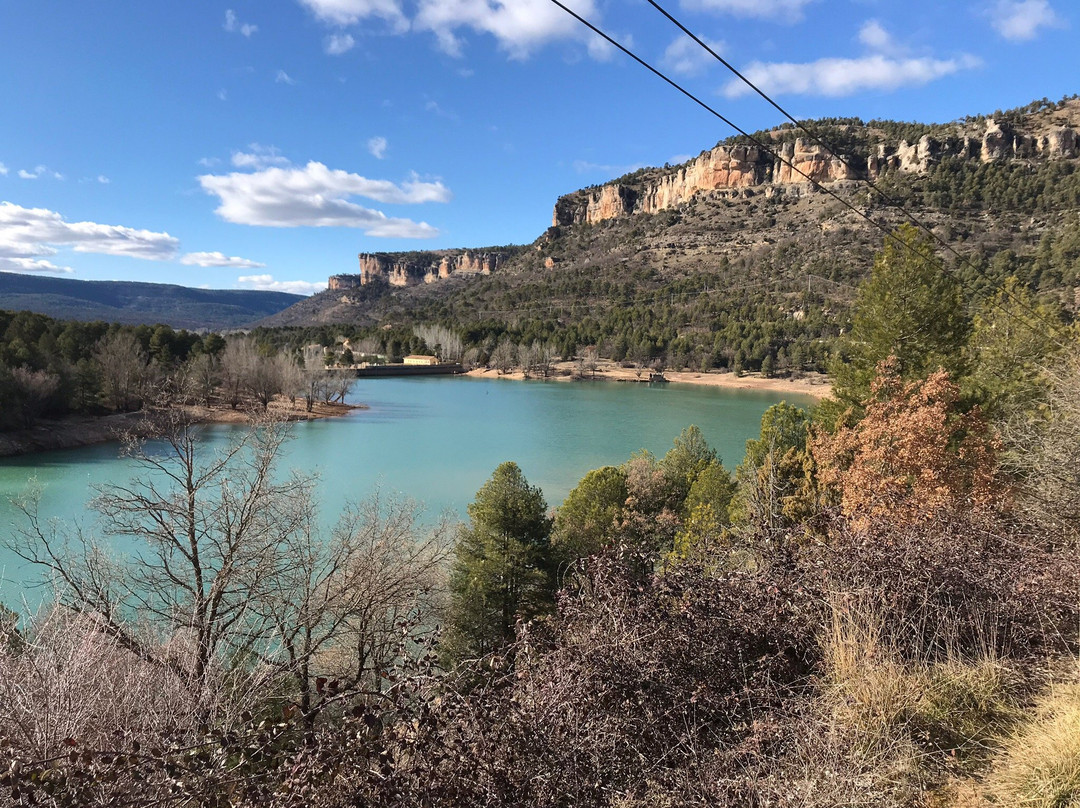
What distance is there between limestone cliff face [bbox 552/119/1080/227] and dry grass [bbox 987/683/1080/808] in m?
52.2

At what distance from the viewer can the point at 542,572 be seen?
1181cm

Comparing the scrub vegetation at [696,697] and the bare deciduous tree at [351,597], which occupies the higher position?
the scrub vegetation at [696,697]

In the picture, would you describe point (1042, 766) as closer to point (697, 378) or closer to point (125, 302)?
point (697, 378)

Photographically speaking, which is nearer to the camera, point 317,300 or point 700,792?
point 700,792

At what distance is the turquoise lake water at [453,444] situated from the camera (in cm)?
2241

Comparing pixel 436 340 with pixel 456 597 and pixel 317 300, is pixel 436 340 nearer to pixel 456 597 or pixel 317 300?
pixel 456 597

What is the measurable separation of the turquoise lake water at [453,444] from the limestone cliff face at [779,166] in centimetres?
2428

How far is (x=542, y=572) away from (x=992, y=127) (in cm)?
10797

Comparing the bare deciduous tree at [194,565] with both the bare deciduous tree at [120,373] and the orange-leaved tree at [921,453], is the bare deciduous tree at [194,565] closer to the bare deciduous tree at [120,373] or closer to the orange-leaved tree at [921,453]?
the orange-leaved tree at [921,453]

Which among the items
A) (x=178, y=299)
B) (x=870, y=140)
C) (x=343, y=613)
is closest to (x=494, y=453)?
(x=343, y=613)

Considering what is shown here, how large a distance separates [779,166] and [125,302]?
160447mm

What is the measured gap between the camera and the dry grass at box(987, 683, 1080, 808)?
2.39 m

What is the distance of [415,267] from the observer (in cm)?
17150

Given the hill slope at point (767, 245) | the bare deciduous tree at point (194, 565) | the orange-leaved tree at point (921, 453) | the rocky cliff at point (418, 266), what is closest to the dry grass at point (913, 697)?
the orange-leaved tree at point (921, 453)
